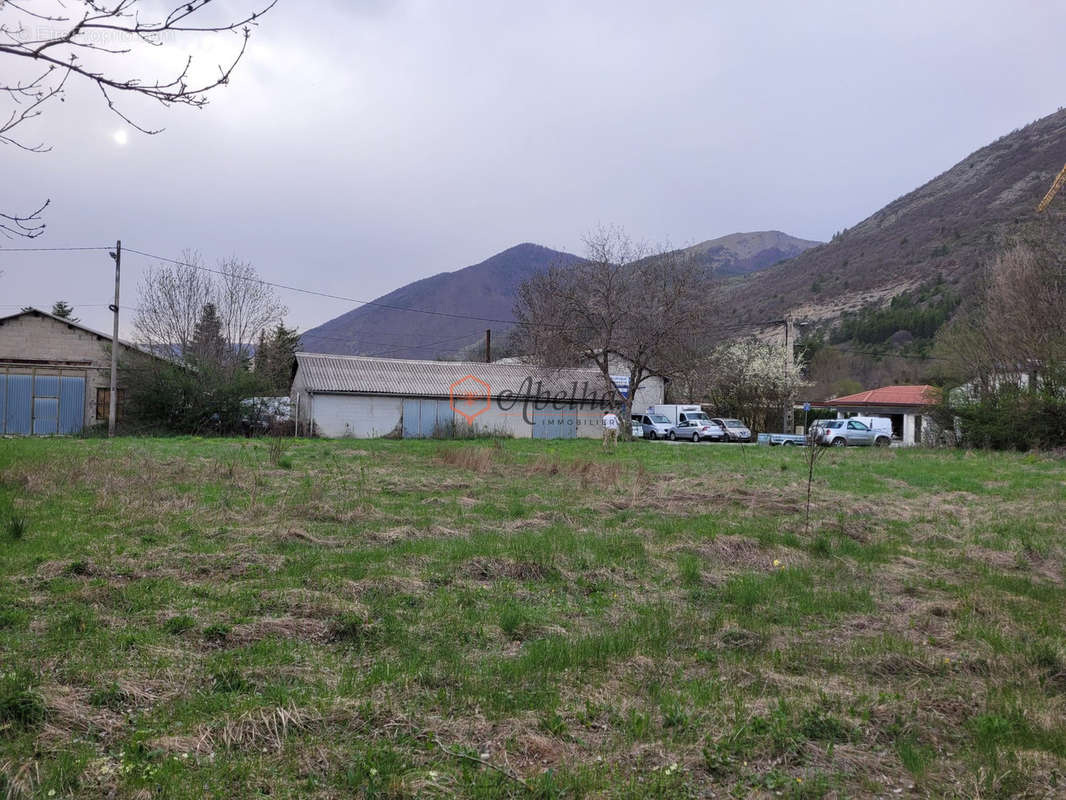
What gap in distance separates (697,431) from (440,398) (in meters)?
14.7

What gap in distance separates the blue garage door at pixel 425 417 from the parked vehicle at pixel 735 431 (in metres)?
15.7

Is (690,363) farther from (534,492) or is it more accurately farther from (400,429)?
(534,492)

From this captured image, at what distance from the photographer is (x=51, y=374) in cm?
3180

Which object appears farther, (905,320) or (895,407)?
(905,320)

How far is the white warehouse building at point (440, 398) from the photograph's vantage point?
1393 inches

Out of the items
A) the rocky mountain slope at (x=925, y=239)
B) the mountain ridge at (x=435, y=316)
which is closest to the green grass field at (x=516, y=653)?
the mountain ridge at (x=435, y=316)

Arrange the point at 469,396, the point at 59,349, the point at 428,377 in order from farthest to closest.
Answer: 1. the point at 428,377
2. the point at 469,396
3. the point at 59,349

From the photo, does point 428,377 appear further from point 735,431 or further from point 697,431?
point 735,431

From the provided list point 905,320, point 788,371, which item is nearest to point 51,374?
point 788,371

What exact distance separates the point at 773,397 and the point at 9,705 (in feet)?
157

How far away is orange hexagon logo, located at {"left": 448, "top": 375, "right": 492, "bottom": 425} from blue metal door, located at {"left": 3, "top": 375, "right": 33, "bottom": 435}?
1924 cm

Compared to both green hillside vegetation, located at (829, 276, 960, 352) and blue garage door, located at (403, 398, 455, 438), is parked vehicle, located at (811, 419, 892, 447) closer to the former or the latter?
blue garage door, located at (403, 398, 455, 438)

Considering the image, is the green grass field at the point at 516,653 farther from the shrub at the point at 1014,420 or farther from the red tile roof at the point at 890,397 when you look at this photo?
the red tile roof at the point at 890,397

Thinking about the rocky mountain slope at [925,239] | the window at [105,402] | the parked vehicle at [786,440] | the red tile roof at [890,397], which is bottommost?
the parked vehicle at [786,440]
